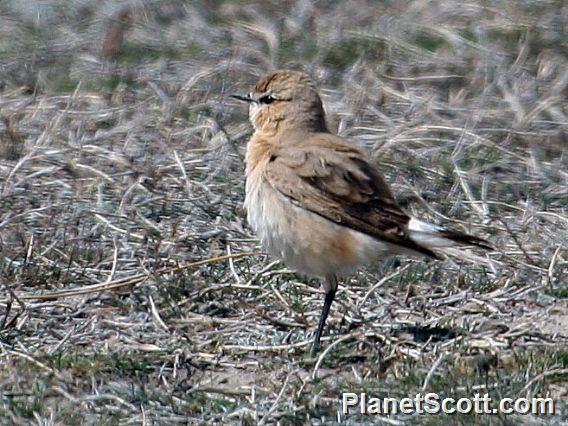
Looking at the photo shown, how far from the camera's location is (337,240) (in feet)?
20.7

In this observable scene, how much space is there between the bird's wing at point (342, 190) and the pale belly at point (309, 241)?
0.13ft

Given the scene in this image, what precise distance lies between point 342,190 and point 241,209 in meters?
1.87

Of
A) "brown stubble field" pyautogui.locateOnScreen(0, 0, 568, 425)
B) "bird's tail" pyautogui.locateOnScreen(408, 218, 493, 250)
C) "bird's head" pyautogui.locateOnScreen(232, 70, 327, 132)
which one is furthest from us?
"bird's head" pyautogui.locateOnScreen(232, 70, 327, 132)

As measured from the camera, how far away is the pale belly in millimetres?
6309

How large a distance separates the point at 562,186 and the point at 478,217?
0.77 metres

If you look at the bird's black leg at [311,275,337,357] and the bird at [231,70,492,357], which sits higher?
the bird at [231,70,492,357]

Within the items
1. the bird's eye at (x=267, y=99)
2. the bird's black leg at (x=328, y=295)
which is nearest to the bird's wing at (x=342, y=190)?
the bird's black leg at (x=328, y=295)

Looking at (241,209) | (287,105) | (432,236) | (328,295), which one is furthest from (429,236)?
(241,209)

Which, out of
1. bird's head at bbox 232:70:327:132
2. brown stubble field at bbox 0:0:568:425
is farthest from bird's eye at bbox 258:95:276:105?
brown stubble field at bbox 0:0:568:425

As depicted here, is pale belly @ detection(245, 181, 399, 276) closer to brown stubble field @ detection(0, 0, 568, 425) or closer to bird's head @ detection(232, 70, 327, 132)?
brown stubble field @ detection(0, 0, 568, 425)

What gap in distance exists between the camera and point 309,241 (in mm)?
6336

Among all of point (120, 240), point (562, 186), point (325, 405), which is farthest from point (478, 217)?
point (325, 405)

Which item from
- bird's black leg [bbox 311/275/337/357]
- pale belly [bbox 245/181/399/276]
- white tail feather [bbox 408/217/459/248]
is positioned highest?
white tail feather [bbox 408/217/459/248]

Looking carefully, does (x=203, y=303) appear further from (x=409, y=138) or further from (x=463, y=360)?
(x=409, y=138)
